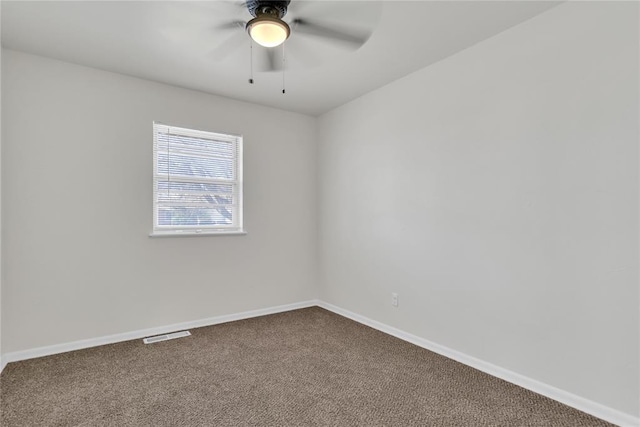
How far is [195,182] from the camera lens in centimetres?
340

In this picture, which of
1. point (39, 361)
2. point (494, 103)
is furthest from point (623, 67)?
point (39, 361)

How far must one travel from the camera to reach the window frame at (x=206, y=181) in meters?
3.18

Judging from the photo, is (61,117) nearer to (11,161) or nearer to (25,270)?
(11,161)

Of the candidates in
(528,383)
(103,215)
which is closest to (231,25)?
(103,215)

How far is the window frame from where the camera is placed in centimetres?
318

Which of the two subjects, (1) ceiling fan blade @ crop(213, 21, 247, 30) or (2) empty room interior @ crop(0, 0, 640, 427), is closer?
(2) empty room interior @ crop(0, 0, 640, 427)

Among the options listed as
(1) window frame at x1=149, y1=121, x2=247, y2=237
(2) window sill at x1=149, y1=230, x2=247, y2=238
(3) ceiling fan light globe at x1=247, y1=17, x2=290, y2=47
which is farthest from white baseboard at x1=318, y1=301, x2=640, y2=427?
(3) ceiling fan light globe at x1=247, y1=17, x2=290, y2=47

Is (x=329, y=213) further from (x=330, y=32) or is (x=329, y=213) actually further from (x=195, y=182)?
(x=330, y=32)

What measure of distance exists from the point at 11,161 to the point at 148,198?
0.99 metres

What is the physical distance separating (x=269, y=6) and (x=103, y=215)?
2273mm

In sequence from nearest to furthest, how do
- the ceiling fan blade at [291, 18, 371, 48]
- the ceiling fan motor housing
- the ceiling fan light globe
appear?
the ceiling fan light globe < the ceiling fan motor housing < the ceiling fan blade at [291, 18, 371, 48]

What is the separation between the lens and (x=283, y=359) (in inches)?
102

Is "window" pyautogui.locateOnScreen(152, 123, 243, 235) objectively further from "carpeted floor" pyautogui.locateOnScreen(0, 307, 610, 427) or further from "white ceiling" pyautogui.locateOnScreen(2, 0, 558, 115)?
"carpeted floor" pyautogui.locateOnScreen(0, 307, 610, 427)

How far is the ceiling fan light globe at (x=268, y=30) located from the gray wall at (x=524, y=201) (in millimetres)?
1519
